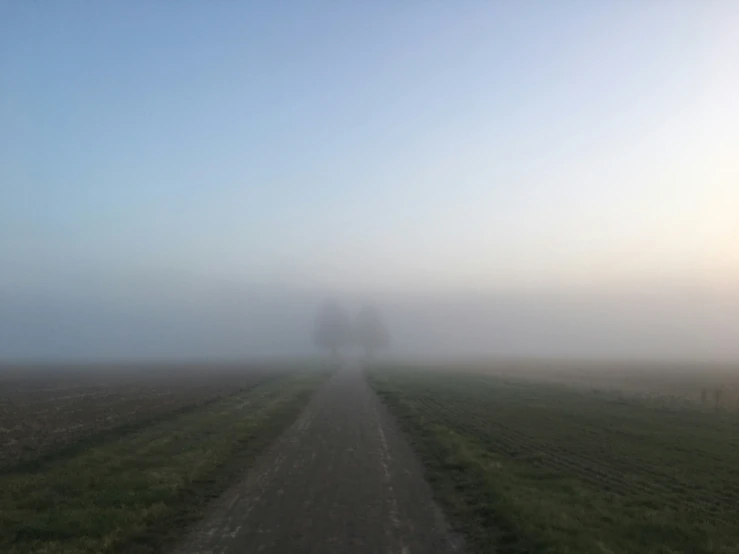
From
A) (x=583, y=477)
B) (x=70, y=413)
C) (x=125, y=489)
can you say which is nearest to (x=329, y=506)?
(x=125, y=489)

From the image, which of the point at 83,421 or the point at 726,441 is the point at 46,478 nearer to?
the point at 83,421

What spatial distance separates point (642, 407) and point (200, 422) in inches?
1178

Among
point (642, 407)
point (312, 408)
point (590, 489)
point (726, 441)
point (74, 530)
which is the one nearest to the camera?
point (74, 530)

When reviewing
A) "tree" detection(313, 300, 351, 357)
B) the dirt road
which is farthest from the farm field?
"tree" detection(313, 300, 351, 357)

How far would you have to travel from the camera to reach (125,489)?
14.1m

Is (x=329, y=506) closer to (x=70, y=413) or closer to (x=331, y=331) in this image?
(x=70, y=413)

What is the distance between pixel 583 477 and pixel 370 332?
501 feet

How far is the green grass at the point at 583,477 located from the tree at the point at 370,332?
442 ft

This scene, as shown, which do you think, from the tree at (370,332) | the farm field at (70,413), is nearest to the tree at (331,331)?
the tree at (370,332)

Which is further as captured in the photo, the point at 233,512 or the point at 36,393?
the point at 36,393

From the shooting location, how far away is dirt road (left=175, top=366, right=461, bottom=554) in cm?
1000

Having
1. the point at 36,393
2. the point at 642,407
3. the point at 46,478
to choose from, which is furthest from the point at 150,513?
the point at 36,393

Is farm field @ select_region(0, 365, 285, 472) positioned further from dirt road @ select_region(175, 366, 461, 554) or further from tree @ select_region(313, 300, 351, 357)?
tree @ select_region(313, 300, 351, 357)

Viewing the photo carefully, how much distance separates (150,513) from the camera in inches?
467
